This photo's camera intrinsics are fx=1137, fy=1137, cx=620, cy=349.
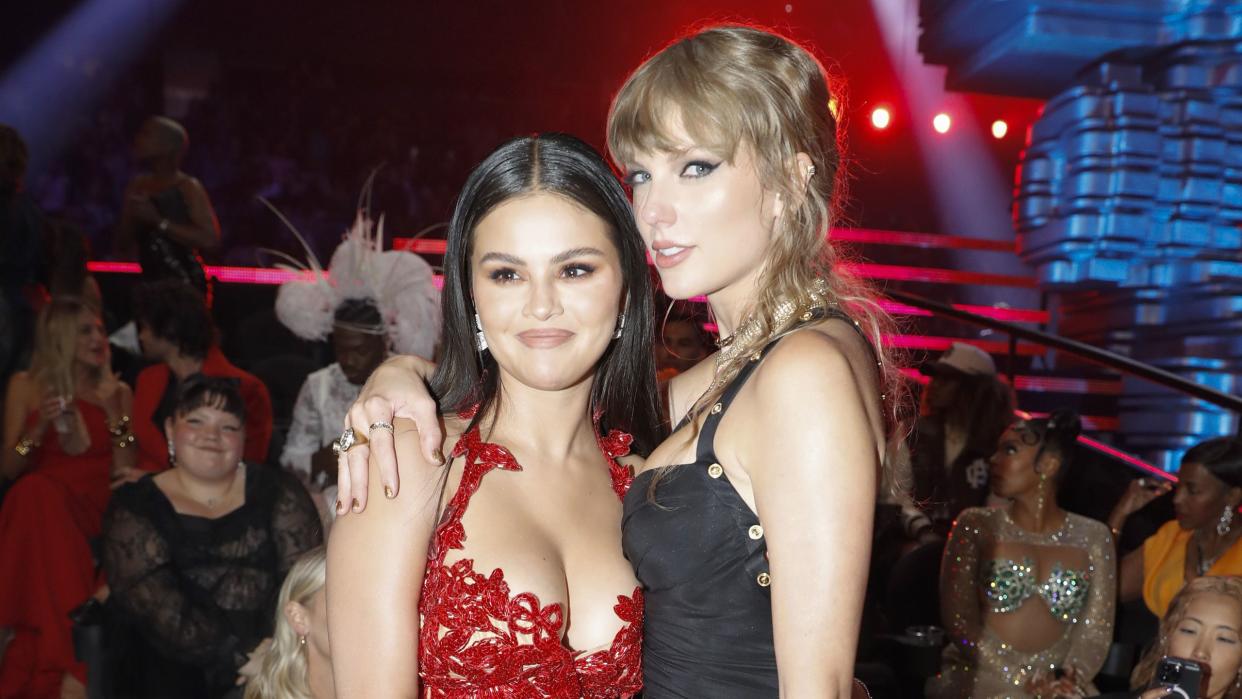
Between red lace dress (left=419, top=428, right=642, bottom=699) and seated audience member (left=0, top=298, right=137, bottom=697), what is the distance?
10.2 ft

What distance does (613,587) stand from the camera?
192cm

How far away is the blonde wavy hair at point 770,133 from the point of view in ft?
5.57

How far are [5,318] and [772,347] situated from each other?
15.2 ft

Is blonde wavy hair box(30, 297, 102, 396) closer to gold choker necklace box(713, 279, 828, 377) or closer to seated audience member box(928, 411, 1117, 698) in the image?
seated audience member box(928, 411, 1117, 698)

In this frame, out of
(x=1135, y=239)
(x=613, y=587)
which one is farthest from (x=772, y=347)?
(x=1135, y=239)

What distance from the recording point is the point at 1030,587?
158 inches

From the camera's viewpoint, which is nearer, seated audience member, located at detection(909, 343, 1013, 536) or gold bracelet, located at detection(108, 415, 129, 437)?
gold bracelet, located at detection(108, 415, 129, 437)

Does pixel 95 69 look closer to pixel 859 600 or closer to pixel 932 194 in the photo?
pixel 932 194

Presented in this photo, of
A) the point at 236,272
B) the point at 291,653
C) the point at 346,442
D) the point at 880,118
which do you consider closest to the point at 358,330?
the point at 291,653

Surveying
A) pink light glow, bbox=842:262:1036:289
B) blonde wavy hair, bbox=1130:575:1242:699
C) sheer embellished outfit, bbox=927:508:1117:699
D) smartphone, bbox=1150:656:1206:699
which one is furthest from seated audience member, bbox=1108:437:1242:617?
pink light glow, bbox=842:262:1036:289

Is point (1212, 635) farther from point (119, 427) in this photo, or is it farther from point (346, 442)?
point (119, 427)

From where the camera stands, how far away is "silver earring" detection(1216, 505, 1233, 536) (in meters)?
4.09

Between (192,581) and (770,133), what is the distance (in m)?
2.88

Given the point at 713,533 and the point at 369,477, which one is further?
the point at 369,477
